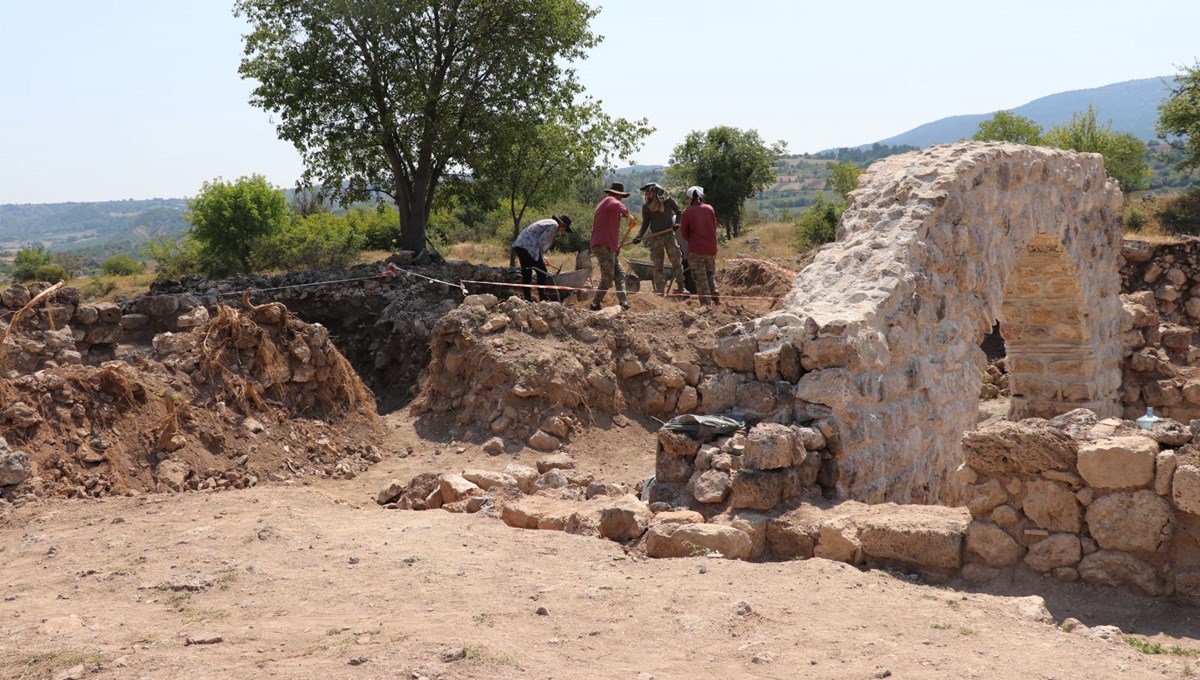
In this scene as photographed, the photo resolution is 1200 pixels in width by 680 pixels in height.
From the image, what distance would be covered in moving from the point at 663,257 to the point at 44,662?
10273 mm

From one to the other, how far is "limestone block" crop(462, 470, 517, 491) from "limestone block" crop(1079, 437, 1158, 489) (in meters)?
3.68

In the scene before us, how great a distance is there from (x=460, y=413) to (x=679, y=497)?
421cm

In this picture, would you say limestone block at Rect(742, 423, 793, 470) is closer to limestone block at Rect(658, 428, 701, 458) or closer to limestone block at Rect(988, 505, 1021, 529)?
limestone block at Rect(658, 428, 701, 458)

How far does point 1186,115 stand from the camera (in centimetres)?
2653

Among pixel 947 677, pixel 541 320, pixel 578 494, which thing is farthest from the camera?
pixel 541 320

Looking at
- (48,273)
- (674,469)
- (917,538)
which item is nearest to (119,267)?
(48,273)

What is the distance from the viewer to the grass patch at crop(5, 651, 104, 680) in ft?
12.5

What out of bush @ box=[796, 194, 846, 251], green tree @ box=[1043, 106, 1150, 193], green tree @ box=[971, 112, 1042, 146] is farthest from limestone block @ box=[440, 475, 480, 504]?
green tree @ box=[1043, 106, 1150, 193]

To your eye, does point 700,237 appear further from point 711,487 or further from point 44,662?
point 44,662

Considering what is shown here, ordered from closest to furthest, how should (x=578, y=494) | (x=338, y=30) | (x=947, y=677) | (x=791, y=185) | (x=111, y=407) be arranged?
(x=947, y=677) → (x=578, y=494) → (x=111, y=407) → (x=338, y=30) → (x=791, y=185)

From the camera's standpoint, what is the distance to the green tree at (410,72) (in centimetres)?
1791

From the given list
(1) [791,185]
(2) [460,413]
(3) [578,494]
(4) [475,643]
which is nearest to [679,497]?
(3) [578,494]

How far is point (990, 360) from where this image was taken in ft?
50.1

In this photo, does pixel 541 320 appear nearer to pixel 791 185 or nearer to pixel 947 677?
pixel 947 677
